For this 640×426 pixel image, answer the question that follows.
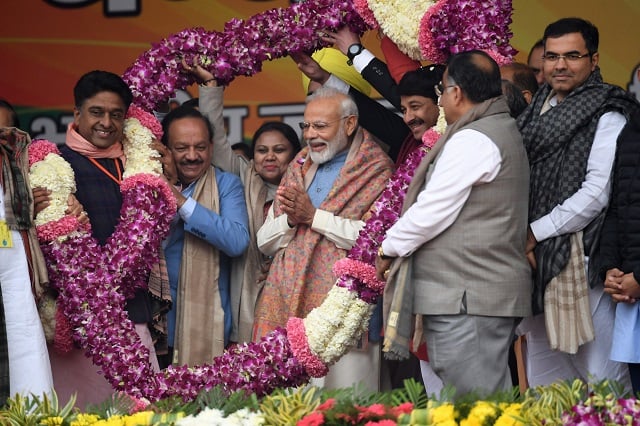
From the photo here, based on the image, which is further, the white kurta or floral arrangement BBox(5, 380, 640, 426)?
the white kurta

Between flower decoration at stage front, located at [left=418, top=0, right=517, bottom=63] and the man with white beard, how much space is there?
0.65 m

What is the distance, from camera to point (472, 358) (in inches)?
197

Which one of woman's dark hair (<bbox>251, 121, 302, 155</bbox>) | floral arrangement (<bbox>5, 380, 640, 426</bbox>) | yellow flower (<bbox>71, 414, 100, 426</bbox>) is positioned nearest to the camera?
floral arrangement (<bbox>5, 380, 640, 426</bbox>)

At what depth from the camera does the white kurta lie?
18.9 ft

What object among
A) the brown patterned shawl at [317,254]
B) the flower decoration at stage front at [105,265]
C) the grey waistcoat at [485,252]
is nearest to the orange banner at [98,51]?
the brown patterned shawl at [317,254]

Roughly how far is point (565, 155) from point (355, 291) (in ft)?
3.74

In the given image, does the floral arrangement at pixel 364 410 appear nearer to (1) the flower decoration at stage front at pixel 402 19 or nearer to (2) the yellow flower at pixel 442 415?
(2) the yellow flower at pixel 442 415

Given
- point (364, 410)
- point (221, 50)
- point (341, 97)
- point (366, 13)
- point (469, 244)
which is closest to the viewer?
point (364, 410)

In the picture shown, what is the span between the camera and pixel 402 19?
6.09 meters

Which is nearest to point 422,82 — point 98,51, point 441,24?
point 441,24

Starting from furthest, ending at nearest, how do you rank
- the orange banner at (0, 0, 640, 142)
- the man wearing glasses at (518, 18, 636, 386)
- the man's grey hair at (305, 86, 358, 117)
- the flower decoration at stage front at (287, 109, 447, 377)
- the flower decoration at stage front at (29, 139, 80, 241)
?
the orange banner at (0, 0, 640, 142)
the man's grey hair at (305, 86, 358, 117)
the flower decoration at stage front at (29, 139, 80, 241)
the flower decoration at stage front at (287, 109, 447, 377)
the man wearing glasses at (518, 18, 636, 386)

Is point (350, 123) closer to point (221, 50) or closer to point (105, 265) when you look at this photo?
point (221, 50)

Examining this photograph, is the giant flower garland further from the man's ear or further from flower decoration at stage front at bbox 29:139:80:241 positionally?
the man's ear

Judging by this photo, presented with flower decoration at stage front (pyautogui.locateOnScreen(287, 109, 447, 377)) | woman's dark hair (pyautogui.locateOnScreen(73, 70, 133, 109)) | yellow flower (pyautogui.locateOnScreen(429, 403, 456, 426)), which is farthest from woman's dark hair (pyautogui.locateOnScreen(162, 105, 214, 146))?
yellow flower (pyautogui.locateOnScreen(429, 403, 456, 426))
